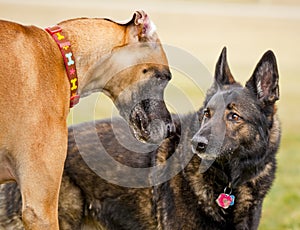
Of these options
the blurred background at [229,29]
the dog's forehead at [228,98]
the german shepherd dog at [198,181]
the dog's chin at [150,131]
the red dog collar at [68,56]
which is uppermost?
the red dog collar at [68,56]

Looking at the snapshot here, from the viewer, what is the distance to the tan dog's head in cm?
480

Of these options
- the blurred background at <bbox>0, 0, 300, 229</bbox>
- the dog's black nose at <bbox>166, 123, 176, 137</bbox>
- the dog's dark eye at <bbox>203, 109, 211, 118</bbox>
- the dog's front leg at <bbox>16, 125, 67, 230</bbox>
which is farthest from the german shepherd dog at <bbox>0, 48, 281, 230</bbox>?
the blurred background at <bbox>0, 0, 300, 229</bbox>

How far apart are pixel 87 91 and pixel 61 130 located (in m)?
0.62

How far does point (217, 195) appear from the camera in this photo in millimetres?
5230

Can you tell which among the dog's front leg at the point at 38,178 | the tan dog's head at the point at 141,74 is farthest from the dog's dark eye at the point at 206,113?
the dog's front leg at the point at 38,178

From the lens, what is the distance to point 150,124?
493 centimetres

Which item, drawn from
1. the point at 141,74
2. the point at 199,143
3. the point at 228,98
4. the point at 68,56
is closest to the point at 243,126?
the point at 228,98

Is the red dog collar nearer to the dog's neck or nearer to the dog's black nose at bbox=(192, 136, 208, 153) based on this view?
the dog's neck

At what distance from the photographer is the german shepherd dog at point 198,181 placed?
514 cm

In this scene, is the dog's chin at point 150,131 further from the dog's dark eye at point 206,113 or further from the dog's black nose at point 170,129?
the dog's dark eye at point 206,113

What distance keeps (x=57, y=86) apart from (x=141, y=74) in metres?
0.64

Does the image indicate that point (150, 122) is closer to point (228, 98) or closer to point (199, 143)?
point (199, 143)

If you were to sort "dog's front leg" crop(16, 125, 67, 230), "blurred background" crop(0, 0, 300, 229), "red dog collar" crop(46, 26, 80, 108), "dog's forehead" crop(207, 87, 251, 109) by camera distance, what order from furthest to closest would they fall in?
1. "blurred background" crop(0, 0, 300, 229)
2. "dog's forehead" crop(207, 87, 251, 109)
3. "red dog collar" crop(46, 26, 80, 108)
4. "dog's front leg" crop(16, 125, 67, 230)

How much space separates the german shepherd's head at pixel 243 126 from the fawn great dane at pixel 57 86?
325mm
